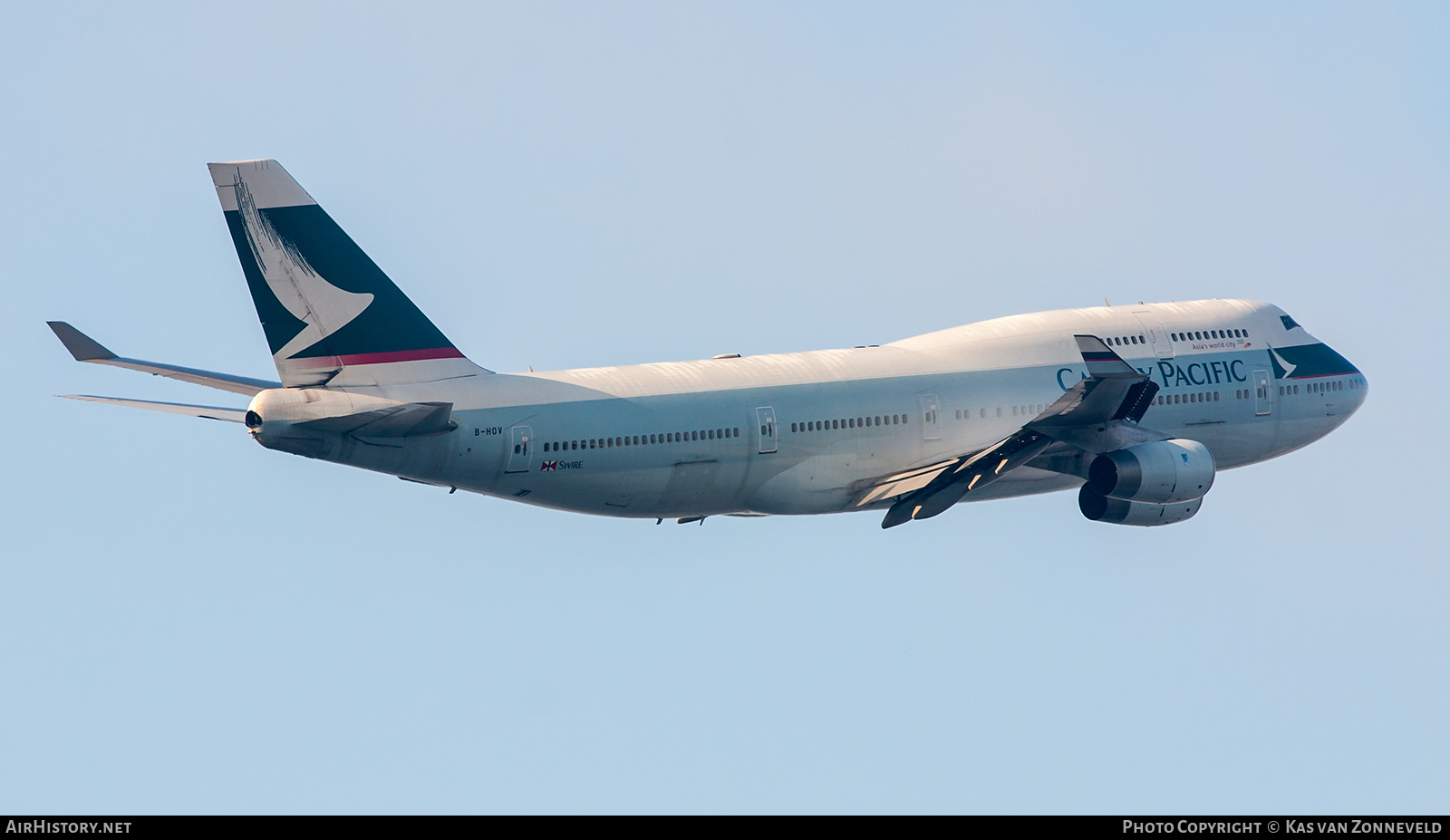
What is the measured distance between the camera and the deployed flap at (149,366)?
4594 centimetres

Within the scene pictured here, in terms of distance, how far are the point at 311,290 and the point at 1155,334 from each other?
23.4 m

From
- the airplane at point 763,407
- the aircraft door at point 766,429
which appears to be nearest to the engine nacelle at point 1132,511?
the airplane at point 763,407

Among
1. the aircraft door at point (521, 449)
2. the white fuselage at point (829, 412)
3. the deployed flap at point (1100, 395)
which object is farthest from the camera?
the deployed flap at point (1100, 395)

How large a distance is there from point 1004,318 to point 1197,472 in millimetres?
7742

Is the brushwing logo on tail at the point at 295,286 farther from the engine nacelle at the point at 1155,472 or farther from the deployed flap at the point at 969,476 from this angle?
the engine nacelle at the point at 1155,472

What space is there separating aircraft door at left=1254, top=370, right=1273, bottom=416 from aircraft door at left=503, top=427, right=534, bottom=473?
21397 millimetres

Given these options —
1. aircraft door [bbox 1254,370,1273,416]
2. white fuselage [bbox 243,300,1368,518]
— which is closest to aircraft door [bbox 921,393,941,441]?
white fuselage [bbox 243,300,1368,518]

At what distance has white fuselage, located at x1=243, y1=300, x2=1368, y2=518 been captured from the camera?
46.3m

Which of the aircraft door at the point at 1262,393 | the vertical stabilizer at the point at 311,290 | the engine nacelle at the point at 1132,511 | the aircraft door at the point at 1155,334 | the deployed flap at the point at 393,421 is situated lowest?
the engine nacelle at the point at 1132,511

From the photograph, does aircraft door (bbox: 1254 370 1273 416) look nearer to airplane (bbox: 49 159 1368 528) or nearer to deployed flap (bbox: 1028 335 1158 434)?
airplane (bbox: 49 159 1368 528)

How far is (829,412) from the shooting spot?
50.2 metres

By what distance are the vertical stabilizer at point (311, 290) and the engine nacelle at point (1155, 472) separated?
1664cm

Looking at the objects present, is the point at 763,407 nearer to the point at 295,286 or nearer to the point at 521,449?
the point at 521,449
